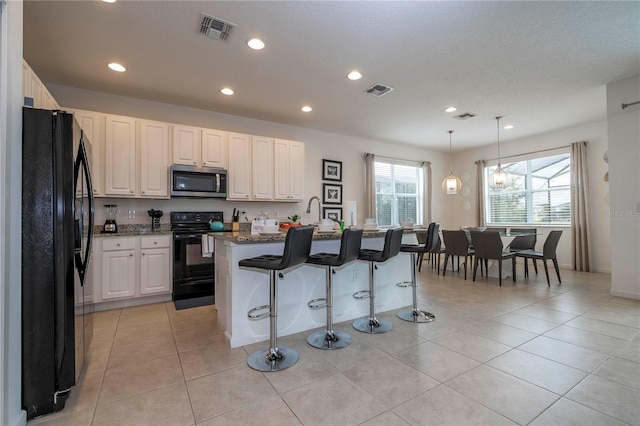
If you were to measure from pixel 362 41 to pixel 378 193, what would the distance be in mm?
4250

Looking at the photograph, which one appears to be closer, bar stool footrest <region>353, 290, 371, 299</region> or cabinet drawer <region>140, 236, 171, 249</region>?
bar stool footrest <region>353, 290, 371, 299</region>

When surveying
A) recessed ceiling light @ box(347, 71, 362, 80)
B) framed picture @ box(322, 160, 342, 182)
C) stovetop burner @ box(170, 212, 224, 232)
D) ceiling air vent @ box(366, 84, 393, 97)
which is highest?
ceiling air vent @ box(366, 84, 393, 97)

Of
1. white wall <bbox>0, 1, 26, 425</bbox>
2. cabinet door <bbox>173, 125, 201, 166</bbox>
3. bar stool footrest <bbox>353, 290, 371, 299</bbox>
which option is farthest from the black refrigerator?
cabinet door <bbox>173, 125, 201, 166</bbox>

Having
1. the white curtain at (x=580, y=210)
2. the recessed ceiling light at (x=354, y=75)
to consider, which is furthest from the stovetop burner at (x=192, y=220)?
the white curtain at (x=580, y=210)

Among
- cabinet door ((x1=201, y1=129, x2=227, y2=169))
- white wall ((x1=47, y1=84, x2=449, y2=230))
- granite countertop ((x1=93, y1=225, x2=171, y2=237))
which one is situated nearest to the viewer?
granite countertop ((x1=93, y1=225, x2=171, y2=237))

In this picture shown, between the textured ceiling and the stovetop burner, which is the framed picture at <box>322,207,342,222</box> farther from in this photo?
the stovetop burner

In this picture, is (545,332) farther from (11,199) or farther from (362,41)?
(11,199)

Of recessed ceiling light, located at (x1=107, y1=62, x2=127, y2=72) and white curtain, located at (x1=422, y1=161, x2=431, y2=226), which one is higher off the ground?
recessed ceiling light, located at (x1=107, y1=62, x2=127, y2=72)

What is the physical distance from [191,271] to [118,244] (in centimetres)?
88

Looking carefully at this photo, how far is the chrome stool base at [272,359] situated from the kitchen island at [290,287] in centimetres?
28

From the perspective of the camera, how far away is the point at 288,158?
4918 millimetres

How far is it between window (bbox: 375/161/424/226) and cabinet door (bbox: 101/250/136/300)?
4.73 metres

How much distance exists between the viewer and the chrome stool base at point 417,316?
9.93 feet

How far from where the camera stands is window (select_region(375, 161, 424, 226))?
6828 mm
